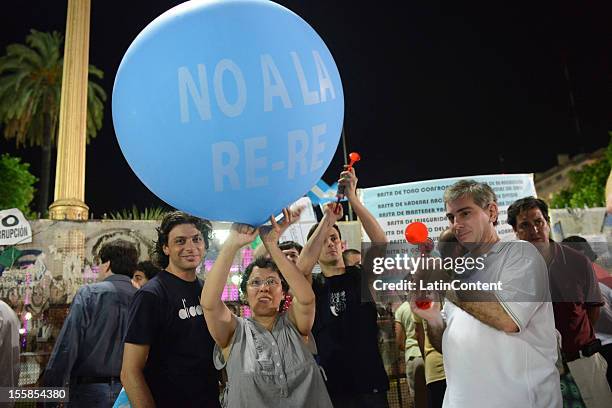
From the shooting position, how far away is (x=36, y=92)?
21.6 metres

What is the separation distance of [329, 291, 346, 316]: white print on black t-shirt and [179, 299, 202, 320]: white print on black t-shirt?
2.87 feet

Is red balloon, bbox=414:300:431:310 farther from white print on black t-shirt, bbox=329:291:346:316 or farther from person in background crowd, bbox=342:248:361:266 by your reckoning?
person in background crowd, bbox=342:248:361:266

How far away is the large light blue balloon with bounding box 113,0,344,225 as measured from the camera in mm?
2230

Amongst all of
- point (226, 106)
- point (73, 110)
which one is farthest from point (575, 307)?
point (73, 110)

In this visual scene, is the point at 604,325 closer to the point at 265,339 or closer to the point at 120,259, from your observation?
the point at 265,339

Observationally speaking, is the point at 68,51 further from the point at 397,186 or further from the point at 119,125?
the point at 119,125

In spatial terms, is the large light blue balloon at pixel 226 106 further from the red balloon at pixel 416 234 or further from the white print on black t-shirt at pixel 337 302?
the white print on black t-shirt at pixel 337 302

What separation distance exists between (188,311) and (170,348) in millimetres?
216

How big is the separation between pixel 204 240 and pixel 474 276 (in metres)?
1.57

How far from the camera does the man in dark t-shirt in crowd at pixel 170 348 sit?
8.80ft

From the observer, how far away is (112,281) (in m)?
3.80

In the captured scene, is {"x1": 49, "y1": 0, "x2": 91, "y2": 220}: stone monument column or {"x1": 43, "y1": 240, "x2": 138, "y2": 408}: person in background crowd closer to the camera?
{"x1": 43, "y1": 240, "x2": 138, "y2": 408}: person in background crowd

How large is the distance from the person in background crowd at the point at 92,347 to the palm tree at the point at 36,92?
2008 centimetres

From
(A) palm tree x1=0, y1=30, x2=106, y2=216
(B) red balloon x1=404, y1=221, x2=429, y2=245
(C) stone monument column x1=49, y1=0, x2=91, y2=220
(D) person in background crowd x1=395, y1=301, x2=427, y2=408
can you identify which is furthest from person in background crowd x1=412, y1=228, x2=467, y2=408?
(A) palm tree x1=0, y1=30, x2=106, y2=216
